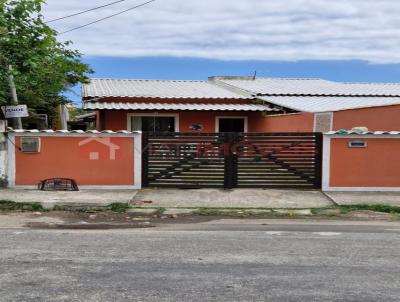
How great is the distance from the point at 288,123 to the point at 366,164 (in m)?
5.50

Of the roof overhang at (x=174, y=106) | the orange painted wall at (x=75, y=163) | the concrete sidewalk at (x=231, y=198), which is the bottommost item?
the concrete sidewalk at (x=231, y=198)

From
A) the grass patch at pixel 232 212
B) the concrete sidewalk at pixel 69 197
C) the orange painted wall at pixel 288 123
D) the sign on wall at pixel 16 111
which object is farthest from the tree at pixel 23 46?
the orange painted wall at pixel 288 123

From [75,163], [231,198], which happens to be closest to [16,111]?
[75,163]

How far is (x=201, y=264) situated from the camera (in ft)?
19.0

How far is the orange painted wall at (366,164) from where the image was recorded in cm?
1218

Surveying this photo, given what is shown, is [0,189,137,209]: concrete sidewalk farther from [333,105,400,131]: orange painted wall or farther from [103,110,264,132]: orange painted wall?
[103,110,264,132]: orange painted wall

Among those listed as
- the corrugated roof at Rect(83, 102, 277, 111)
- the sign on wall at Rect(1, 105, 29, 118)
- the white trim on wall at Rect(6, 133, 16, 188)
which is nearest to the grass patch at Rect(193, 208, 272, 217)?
the white trim on wall at Rect(6, 133, 16, 188)

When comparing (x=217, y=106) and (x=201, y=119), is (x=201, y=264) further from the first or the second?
(x=201, y=119)

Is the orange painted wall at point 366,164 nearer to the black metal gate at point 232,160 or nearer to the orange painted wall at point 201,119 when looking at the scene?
the black metal gate at point 232,160

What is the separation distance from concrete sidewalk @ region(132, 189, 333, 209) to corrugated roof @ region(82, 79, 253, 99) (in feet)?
27.6

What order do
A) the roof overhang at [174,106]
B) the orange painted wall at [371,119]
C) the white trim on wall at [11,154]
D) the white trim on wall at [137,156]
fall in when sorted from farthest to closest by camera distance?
the roof overhang at [174,106], the orange painted wall at [371,119], the white trim on wall at [137,156], the white trim on wall at [11,154]

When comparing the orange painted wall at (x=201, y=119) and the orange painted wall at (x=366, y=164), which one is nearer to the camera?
the orange painted wall at (x=366, y=164)

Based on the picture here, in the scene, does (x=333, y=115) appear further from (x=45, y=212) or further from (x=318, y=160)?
(x=45, y=212)

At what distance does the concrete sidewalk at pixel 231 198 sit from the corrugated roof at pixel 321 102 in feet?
15.0
